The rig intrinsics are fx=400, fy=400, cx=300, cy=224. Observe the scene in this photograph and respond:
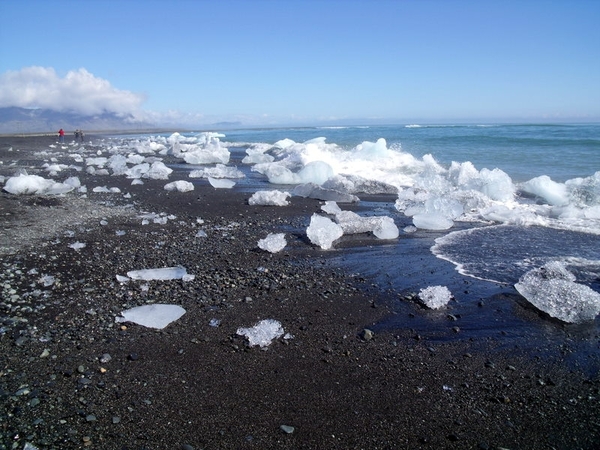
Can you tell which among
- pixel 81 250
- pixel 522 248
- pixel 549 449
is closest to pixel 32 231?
pixel 81 250

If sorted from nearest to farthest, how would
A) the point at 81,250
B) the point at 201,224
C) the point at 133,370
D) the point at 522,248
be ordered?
the point at 133,370, the point at 81,250, the point at 522,248, the point at 201,224

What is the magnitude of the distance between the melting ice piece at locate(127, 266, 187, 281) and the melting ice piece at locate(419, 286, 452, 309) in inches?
99.5

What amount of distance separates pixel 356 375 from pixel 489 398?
863mm

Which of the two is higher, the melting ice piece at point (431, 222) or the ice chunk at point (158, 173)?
the ice chunk at point (158, 173)

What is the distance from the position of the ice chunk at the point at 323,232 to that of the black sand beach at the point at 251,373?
0.76 meters

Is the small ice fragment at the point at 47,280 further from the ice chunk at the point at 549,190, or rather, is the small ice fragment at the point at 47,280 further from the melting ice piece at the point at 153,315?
the ice chunk at the point at 549,190

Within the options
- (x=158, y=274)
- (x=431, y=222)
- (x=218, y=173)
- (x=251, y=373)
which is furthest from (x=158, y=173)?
(x=251, y=373)

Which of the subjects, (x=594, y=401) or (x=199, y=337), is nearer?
(x=594, y=401)

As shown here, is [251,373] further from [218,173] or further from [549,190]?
[218,173]

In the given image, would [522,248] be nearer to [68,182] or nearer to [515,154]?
[68,182]

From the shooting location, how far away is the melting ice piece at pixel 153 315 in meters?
3.42

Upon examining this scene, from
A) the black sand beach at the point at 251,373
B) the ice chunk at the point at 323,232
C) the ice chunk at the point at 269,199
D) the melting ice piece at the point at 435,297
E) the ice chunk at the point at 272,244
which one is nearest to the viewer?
the black sand beach at the point at 251,373

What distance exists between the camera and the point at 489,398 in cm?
259

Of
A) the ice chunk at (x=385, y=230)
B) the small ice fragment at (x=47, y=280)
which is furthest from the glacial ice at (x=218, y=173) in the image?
the small ice fragment at (x=47, y=280)
